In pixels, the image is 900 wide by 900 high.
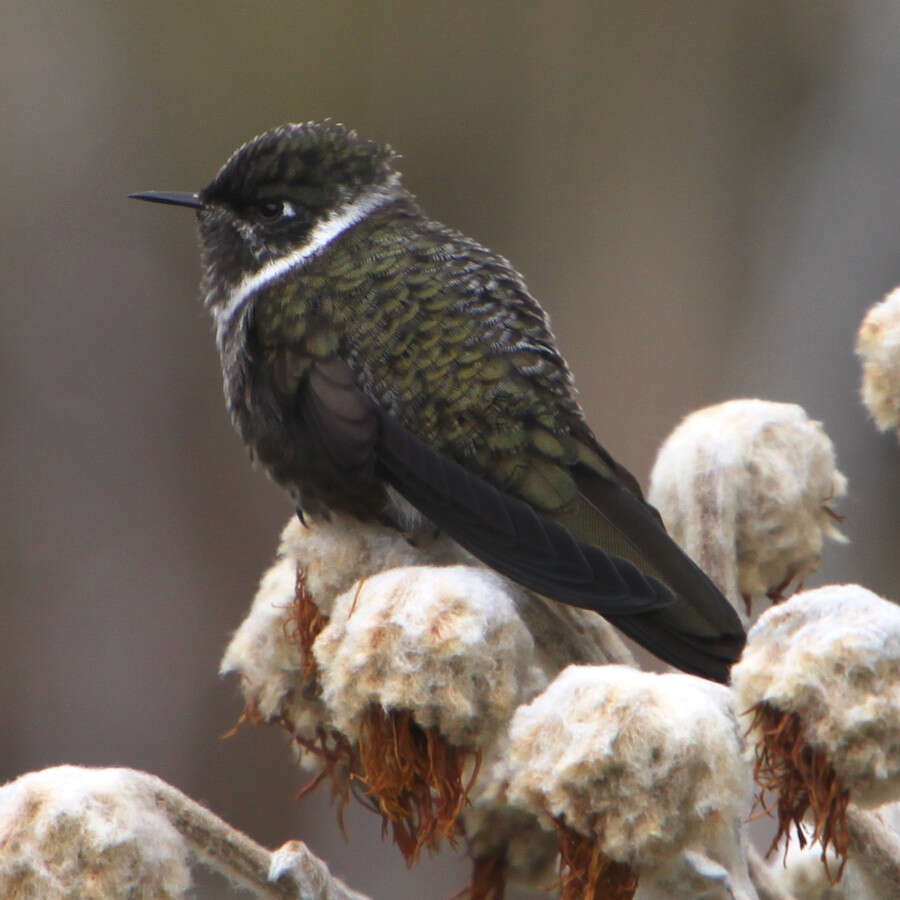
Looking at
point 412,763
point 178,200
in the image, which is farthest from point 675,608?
point 178,200

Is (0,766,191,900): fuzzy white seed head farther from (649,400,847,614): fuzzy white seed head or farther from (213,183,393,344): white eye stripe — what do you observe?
(213,183,393,344): white eye stripe

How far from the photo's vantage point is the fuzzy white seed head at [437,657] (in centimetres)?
185

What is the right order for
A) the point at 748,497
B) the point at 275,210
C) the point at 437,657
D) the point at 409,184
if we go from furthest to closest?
the point at 409,184, the point at 275,210, the point at 748,497, the point at 437,657

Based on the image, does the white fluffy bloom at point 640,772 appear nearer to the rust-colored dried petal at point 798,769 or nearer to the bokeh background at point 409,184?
the rust-colored dried petal at point 798,769

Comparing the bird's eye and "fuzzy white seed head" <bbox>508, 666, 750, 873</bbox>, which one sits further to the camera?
the bird's eye

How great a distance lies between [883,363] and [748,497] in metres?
0.33

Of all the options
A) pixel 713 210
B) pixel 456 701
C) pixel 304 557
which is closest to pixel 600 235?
pixel 713 210

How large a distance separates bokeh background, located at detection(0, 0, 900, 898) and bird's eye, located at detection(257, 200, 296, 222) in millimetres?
2337

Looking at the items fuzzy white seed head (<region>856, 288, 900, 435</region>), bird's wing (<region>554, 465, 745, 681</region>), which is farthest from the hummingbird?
fuzzy white seed head (<region>856, 288, 900, 435</region>)

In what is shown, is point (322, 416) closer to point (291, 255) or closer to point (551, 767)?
point (291, 255)

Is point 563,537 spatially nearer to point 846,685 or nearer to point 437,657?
point 437,657

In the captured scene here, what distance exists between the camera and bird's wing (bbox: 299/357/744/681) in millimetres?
2416

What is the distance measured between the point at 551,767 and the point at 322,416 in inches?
57.0

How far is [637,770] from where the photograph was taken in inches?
66.1
